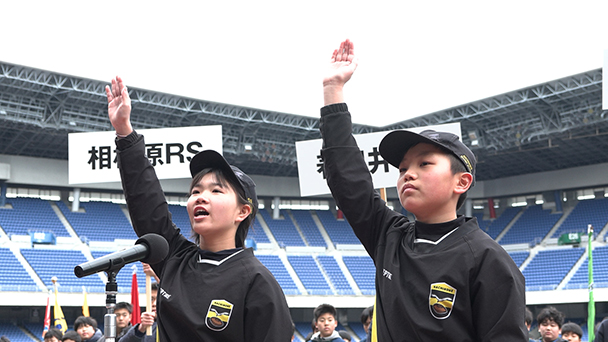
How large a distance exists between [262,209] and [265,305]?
106 ft

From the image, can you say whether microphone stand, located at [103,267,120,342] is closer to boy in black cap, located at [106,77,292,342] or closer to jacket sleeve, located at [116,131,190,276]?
boy in black cap, located at [106,77,292,342]

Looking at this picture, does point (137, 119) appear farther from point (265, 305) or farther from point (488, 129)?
point (265, 305)

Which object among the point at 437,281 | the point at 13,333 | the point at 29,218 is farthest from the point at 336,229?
the point at 437,281

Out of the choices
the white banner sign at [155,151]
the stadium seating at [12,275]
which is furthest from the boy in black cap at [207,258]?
the stadium seating at [12,275]

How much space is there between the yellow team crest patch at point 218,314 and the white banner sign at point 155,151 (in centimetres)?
386

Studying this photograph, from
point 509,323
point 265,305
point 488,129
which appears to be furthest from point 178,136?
point 488,129

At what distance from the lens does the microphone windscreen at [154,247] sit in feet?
8.21

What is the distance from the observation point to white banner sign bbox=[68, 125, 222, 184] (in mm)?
6426

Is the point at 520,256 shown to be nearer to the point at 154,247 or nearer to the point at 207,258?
the point at 207,258

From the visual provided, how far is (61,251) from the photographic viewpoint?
1079 inches

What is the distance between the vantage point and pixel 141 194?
9.20ft

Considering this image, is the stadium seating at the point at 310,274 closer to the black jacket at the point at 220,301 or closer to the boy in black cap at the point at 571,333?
the boy in black cap at the point at 571,333

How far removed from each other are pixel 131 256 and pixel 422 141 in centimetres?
111

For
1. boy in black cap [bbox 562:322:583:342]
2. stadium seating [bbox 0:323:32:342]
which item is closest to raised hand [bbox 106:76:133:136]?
boy in black cap [bbox 562:322:583:342]
